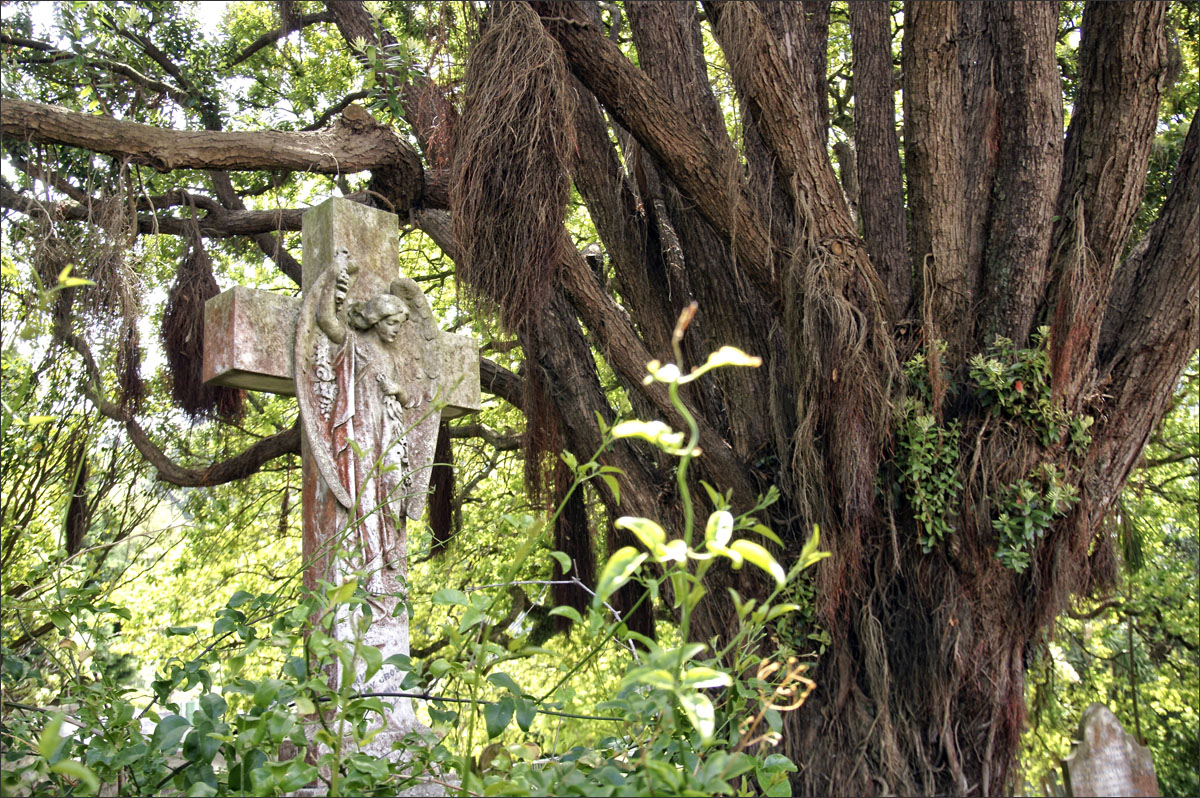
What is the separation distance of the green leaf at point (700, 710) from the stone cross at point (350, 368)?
7.92 ft

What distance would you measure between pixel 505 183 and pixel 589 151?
1277 millimetres

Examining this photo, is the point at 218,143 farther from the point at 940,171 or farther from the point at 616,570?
the point at 616,570

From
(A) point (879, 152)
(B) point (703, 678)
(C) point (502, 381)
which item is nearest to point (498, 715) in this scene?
(B) point (703, 678)

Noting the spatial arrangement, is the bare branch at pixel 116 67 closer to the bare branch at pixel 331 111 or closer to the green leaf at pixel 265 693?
Result: the bare branch at pixel 331 111

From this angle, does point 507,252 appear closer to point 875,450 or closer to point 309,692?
point 875,450

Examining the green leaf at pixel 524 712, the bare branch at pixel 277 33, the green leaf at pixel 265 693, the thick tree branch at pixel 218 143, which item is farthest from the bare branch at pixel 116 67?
the green leaf at pixel 524 712

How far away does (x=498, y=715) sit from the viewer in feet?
5.07

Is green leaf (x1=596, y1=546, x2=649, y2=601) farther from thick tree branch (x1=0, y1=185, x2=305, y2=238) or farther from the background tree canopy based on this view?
thick tree branch (x1=0, y1=185, x2=305, y2=238)

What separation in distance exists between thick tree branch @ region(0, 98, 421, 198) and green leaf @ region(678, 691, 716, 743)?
420 centimetres

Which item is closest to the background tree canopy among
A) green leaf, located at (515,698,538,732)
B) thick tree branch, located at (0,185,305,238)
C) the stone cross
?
thick tree branch, located at (0,185,305,238)

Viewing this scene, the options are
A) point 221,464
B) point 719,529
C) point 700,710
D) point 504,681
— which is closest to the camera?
point 700,710

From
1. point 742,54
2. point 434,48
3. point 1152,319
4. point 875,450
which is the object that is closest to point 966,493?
point 875,450

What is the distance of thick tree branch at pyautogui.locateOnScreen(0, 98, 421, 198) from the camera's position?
4.40m

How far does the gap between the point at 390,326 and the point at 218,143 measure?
151 centimetres
